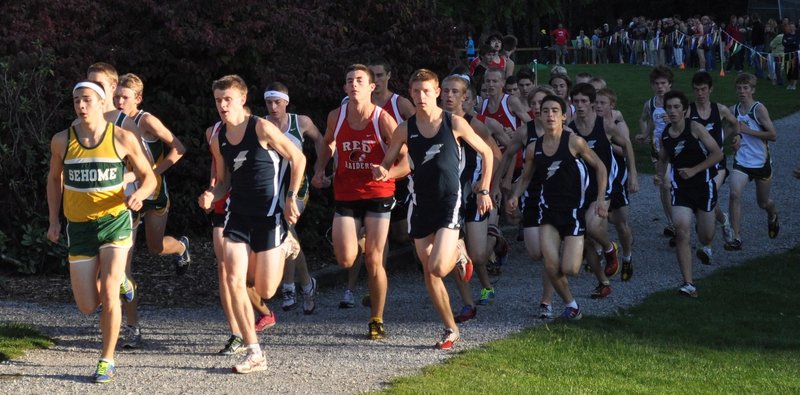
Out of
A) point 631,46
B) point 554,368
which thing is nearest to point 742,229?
point 554,368

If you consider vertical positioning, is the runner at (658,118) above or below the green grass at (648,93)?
above

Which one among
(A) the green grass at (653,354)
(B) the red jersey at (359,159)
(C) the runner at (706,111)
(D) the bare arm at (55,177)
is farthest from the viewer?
(C) the runner at (706,111)

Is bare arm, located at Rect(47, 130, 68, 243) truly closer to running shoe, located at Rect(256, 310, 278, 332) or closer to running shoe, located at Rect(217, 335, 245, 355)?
running shoe, located at Rect(217, 335, 245, 355)

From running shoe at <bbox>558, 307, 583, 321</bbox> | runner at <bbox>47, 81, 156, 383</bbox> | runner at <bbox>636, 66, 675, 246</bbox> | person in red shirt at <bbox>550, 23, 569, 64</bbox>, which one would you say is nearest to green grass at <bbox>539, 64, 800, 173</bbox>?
runner at <bbox>636, 66, 675, 246</bbox>

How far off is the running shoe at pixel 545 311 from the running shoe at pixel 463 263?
79 centimetres

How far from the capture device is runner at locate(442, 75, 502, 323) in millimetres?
10373

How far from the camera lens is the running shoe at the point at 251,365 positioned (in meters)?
8.46

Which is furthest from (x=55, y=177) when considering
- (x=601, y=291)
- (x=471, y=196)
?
(x=601, y=291)

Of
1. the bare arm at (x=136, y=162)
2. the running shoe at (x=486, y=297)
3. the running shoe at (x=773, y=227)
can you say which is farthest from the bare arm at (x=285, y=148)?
the running shoe at (x=773, y=227)

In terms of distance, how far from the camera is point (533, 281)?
41.4 ft

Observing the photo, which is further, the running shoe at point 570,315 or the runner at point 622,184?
the runner at point 622,184

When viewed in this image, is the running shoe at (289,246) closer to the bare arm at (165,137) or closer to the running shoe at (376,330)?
the running shoe at (376,330)

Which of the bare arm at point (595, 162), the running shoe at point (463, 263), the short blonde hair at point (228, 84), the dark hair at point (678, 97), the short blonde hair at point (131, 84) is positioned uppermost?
the short blonde hair at point (228, 84)

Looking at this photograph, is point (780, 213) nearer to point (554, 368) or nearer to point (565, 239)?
point (565, 239)
